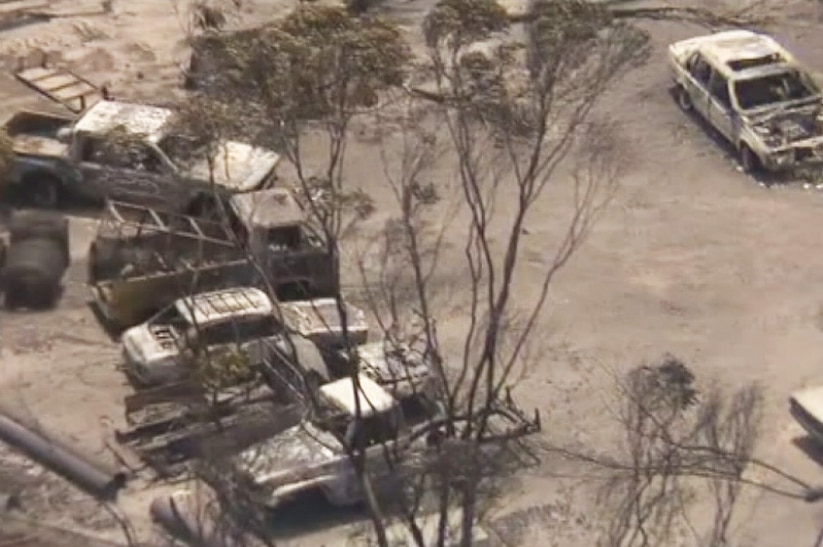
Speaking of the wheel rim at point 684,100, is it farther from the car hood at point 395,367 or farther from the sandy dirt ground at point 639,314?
the car hood at point 395,367

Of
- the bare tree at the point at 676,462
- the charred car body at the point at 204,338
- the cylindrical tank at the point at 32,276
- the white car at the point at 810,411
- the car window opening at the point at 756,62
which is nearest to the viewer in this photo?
the bare tree at the point at 676,462

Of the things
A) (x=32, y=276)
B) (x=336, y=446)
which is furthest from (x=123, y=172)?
(x=336, y=446)

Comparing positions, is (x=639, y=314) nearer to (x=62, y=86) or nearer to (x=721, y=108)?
(x=721, y=108)

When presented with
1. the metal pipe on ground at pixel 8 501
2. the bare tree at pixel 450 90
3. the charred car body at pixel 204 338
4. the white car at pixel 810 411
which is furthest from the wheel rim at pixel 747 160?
the metal pipe on ground at pixel 8 501

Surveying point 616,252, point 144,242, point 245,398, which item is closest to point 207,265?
point 144,242

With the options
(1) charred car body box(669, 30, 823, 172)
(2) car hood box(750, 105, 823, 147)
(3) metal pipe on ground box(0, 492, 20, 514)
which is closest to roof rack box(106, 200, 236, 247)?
(3) metal pipe on ground box(0, 492, 20, 514)

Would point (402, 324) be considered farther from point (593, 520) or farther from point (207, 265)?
point (593, 520)

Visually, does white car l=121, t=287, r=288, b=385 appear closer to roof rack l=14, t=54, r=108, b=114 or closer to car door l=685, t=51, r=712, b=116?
roof rack l=14, t=54, r=108, b=114
